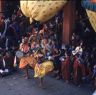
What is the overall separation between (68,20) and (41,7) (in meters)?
1.29

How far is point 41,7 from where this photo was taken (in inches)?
573

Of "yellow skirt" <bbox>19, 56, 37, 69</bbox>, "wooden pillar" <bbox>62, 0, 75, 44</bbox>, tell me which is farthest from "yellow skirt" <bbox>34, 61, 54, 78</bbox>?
"wooden pillar" <bbox>62, 0, 75, 44</bbox>

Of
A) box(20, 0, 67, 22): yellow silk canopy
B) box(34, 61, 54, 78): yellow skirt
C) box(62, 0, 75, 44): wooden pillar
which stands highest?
box(20, 0, 67, 22): yellow silk canopy

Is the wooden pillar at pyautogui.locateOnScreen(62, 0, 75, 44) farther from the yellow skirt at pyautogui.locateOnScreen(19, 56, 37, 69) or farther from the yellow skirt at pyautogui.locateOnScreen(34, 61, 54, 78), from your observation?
the yellow skirt at pyautogui.locateOnScreen(34, 61, 54, 78)

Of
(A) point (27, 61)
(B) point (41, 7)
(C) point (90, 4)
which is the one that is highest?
(C) point (90, 4)

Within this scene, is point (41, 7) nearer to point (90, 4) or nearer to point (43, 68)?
point (43, 68)

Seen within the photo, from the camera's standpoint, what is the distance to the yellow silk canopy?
1451 cm

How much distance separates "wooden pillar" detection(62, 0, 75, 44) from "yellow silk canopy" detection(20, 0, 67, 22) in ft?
1.59

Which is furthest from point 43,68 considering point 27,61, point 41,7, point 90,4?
point 90,4

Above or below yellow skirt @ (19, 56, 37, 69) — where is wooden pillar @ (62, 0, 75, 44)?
above

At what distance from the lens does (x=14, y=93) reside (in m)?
13.6

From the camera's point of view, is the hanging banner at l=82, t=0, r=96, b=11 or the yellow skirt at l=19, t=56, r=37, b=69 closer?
the hanging banner at l=82, t=0, r=96, b=11

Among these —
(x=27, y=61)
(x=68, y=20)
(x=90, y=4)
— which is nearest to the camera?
(x=90, y=4)

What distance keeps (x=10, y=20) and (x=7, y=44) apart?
1727 millimetres
